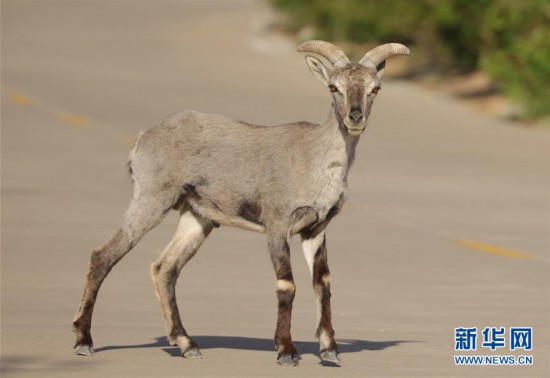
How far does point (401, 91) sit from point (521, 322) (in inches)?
943

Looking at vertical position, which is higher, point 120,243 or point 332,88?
point 332,88

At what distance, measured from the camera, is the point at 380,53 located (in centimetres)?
1192

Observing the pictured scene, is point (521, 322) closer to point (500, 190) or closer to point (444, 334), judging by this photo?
point (444, 334)

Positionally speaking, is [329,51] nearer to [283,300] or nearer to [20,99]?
[283,300]

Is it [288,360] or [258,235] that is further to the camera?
[258,235]

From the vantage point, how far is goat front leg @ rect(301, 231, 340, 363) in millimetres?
11547

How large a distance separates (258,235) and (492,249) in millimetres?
2861

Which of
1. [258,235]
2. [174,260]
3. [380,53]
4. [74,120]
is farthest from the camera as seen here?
[74,120]

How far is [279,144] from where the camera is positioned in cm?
1208

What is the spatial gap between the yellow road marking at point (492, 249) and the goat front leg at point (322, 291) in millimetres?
6809

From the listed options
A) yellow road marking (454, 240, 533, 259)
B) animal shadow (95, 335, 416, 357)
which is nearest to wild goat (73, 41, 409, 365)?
animal shadow (95, 335, 416, 357)

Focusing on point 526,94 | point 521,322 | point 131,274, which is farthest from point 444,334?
point 526,94

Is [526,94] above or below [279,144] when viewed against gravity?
above

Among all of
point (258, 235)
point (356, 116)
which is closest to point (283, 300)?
point (356, 116)
